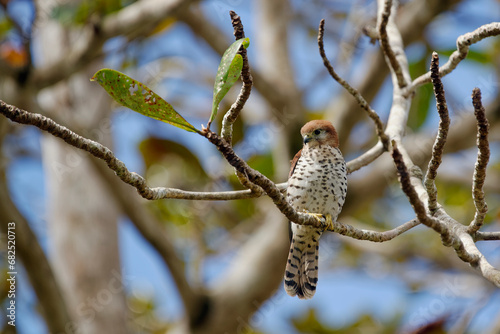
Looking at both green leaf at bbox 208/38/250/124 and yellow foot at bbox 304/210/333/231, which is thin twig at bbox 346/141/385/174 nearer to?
yellow foot at bbox 304/210/333/231

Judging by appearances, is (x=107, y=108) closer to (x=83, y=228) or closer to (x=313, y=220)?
(x=83, y=228)

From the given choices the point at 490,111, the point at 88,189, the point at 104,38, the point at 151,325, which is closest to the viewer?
the point at 104,38

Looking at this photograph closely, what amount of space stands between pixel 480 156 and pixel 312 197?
1320mm

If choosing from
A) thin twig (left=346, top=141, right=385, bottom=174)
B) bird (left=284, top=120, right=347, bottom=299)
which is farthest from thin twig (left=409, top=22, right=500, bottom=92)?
bird (left=284, top=120, right=347, bottom=299)

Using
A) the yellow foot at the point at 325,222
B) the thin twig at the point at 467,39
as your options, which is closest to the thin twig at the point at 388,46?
the thin twig at the point at 467,39

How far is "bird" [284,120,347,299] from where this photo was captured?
116 inches

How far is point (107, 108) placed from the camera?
5.70 meters

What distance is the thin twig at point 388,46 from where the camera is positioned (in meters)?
2.60

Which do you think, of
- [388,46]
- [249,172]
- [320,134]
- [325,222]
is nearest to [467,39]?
[388,46]

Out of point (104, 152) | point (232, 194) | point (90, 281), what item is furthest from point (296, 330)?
point (104, 152)

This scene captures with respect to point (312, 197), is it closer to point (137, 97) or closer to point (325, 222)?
point (325, 222)

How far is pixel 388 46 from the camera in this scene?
2656 mm

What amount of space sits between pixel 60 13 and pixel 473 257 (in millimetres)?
3735

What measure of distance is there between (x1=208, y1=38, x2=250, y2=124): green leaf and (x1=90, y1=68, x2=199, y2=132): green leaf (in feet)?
0.38
